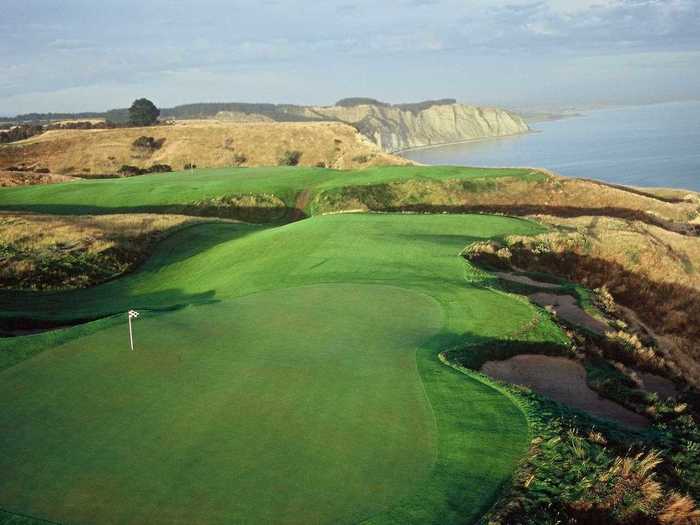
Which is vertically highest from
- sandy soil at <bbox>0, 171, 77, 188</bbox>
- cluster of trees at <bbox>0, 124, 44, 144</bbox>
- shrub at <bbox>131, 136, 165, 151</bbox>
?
cluster of trees at <bbox>0, 124, 44, 144</bbox>

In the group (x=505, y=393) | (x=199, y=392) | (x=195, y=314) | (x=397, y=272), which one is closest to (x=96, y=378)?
(x=199, y=392)

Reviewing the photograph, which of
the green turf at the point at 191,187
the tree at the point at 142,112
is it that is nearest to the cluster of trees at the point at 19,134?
the tree at the point at 142,112

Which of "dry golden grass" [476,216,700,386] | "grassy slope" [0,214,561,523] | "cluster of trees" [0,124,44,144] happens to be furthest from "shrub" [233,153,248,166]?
"dry golden grass" [476,216,700,386]

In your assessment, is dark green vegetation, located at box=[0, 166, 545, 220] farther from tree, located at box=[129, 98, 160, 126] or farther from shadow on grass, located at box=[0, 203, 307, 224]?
tree, located at box=[129, 98, 160, 126]

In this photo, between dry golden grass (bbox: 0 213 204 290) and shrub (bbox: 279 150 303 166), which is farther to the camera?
shrub (bbox: 279 150 303 166)

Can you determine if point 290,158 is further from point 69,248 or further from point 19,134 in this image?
point 69,248

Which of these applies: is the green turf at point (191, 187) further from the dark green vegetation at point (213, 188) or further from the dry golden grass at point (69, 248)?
the dry golden grass at point (69, 248)
